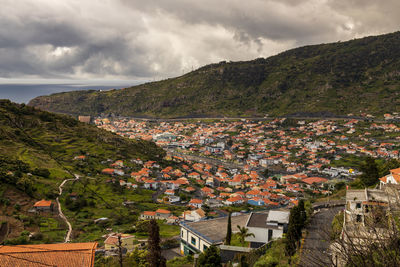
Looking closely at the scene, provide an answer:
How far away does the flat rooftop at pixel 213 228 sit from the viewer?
78.5 ft

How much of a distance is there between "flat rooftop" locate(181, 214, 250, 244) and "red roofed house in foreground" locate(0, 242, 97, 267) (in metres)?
12.4

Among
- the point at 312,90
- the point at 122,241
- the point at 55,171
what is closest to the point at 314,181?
the point at 122,241

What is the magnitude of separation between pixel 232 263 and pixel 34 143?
59.7 m

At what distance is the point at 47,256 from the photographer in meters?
12.1

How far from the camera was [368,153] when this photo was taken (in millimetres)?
82938

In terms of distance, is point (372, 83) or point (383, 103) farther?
point (372, 83)

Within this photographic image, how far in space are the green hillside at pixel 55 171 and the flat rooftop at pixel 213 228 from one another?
12.7 m

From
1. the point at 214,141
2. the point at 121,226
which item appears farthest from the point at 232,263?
the point at 214,141

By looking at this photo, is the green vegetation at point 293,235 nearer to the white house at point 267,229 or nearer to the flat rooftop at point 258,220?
the white house at point 267,229

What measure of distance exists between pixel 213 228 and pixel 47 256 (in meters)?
16.0

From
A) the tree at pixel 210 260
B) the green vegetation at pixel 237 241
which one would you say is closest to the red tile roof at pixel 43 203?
the green vegetation at pixel 237 241

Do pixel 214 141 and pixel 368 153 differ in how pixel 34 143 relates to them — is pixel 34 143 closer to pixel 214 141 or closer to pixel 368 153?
pixel 214 141

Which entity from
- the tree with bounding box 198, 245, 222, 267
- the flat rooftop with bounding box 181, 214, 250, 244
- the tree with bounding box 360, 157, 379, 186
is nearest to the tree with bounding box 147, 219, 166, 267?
the tree with bounding box 198, 245, 222, 267

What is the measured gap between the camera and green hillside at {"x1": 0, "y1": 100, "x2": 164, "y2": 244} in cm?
3272
